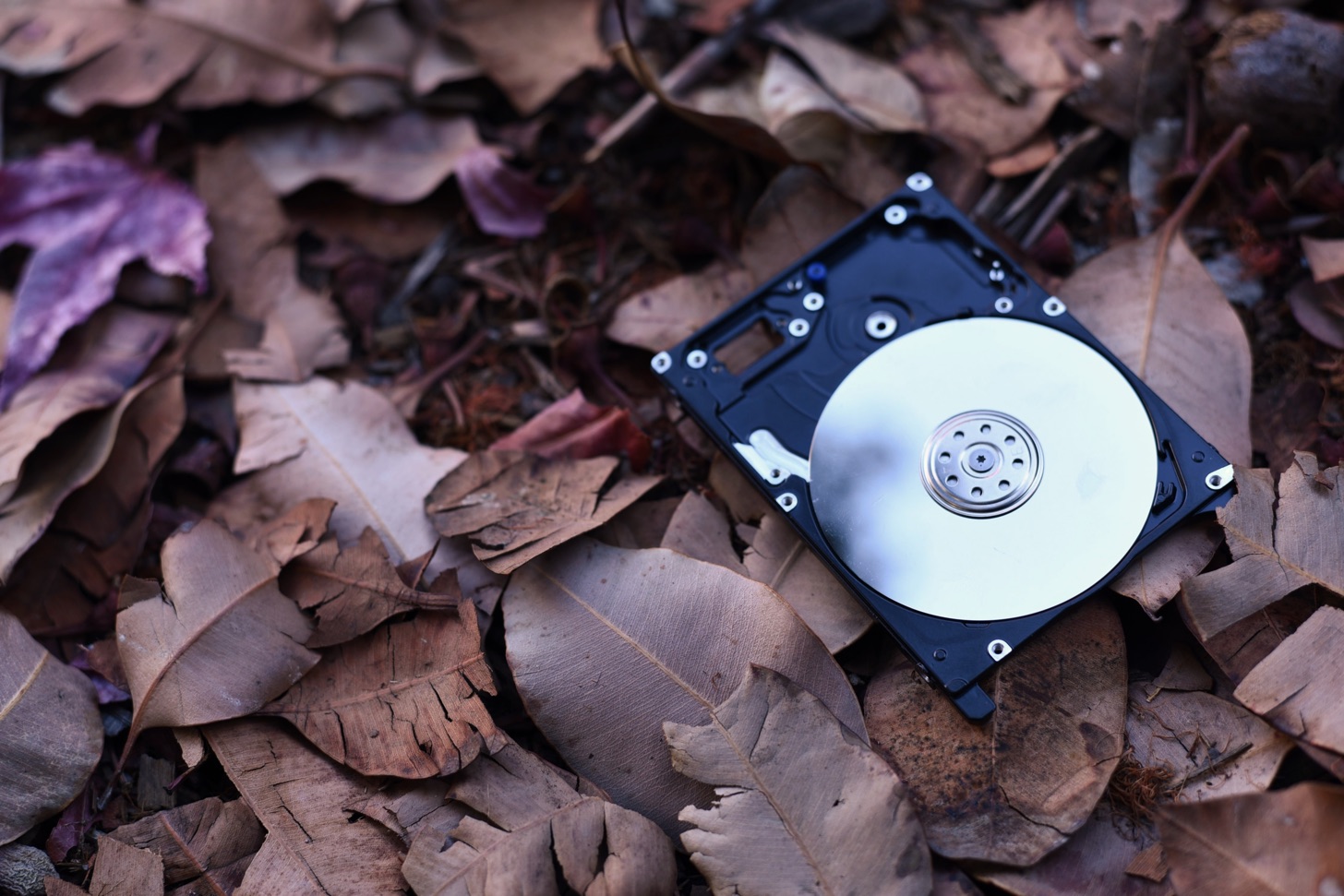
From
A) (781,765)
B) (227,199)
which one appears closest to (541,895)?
Result: (781,765)

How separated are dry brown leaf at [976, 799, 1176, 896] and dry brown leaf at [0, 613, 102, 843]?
160 cm

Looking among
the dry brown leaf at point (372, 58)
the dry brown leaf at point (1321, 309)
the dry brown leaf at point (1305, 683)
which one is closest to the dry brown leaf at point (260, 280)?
the dry brown leaf at point (372, 58)

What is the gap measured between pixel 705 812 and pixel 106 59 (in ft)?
8.02

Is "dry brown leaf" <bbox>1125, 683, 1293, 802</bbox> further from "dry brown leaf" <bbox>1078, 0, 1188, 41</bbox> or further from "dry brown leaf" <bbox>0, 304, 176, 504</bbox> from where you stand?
"dry brown leaf" <bbox>0, 304, 176, 504</bbox>

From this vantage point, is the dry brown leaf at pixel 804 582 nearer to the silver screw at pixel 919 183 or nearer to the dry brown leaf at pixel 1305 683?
the dry brown leaf at pixel 1305 683

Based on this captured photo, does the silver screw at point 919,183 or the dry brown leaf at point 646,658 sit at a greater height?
the silver screw at point 919,183

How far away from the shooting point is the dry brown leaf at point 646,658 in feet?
5.99

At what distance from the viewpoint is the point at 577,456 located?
222 centimetres

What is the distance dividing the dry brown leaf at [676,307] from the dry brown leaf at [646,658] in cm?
62

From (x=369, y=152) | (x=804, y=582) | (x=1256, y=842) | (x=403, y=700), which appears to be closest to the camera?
(x=1256, y=842)

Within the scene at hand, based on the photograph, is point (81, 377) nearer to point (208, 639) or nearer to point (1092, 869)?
point (208, 639)

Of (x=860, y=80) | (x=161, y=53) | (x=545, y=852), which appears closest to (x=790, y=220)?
(x=860, y=80)

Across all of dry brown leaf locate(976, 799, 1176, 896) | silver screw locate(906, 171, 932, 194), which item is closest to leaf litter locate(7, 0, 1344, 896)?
dry brown leaf locate(976, 799, 1176, 896)

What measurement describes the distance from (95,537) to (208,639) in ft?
1.77
